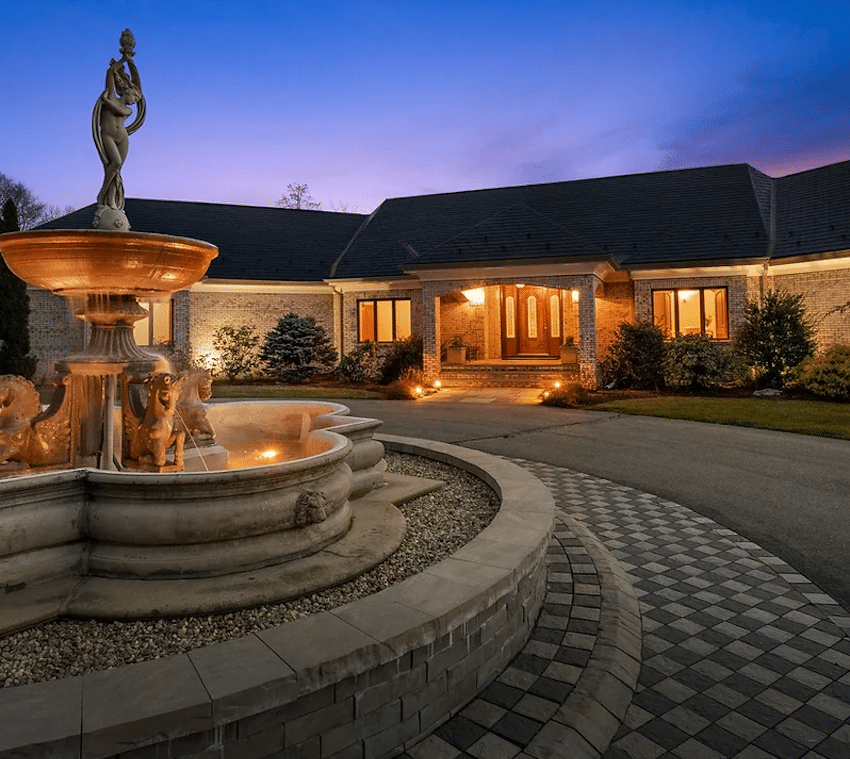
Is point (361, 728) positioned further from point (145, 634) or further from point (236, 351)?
point (236, 351)

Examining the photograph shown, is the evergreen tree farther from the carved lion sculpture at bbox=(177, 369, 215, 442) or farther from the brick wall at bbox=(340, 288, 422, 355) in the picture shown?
the carved lion sculpture at bbox=(177, 369, 215, 442)

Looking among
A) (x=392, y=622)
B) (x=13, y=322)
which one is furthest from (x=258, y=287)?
(x=392, y=622)

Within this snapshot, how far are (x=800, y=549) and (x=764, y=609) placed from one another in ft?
5.12

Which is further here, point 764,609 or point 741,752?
point 764,609

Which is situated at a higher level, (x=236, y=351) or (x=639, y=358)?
(x=236, y=351)

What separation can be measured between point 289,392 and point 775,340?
49.4ft

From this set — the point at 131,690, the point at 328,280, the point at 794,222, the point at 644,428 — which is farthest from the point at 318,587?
the point at 794,222

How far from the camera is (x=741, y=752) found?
2721mm

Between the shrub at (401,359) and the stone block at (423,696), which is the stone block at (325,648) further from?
the shrub at (401,359)

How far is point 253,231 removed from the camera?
26.9 meters

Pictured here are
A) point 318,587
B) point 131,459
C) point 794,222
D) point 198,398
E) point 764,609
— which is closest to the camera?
point 318,587

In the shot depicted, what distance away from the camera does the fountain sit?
3.55m

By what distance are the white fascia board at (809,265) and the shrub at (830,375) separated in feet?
13.8

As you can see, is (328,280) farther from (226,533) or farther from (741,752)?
(741,752)
